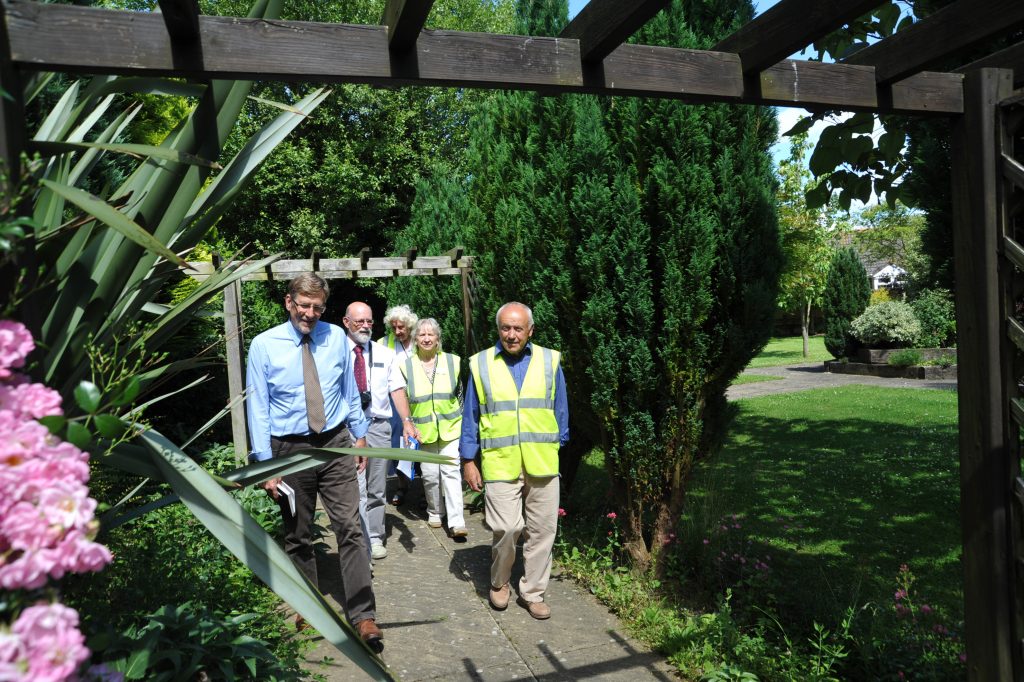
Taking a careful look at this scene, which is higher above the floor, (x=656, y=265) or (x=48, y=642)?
(x=656, y=265)

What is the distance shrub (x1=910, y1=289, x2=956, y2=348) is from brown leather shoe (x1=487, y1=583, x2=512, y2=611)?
1860 cm

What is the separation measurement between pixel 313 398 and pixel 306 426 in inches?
6.3

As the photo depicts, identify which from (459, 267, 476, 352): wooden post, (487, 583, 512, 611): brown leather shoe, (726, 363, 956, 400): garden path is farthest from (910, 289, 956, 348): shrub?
(487, 583, 512, 611): brown leather shoe

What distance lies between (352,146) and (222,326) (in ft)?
50.3

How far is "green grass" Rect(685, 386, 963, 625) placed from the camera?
5.12 metres

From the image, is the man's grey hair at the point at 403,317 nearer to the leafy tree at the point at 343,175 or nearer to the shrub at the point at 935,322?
the leafy tree at the point at 343,175

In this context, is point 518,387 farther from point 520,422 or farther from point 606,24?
point 606,24

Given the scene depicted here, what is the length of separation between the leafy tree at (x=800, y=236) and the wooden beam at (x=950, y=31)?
670 inches

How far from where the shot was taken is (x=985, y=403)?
10.6ft

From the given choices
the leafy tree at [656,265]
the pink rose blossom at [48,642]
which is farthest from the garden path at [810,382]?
the pink rose blossom at [48,642]

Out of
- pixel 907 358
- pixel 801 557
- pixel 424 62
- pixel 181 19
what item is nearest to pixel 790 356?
pixel 907 358

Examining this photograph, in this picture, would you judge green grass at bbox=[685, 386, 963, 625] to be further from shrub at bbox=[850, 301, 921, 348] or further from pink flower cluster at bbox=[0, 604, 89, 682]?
shrub at bbox=[850, 301, 921, 348]

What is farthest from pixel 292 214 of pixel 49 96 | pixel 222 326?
pixel 49 96

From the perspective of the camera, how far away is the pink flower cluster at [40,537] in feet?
3.83
